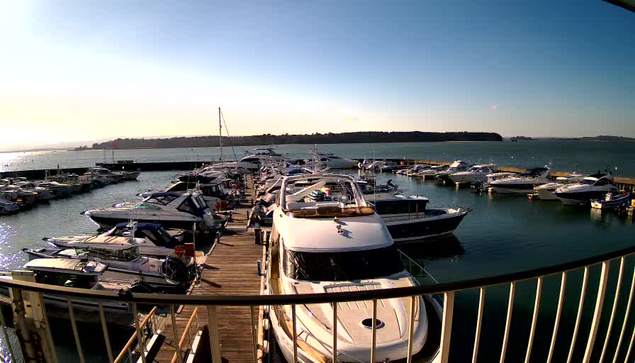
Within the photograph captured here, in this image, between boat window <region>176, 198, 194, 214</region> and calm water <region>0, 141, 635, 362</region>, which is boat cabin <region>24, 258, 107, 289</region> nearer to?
calm water <region>0, 141, 635, 362</region>

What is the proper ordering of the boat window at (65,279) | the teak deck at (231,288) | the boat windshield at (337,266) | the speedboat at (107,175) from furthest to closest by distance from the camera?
the speedboat at (107,175) < the boat window at (65,279) < the teak deck at (231,288) < the boat windshield at (337,266)

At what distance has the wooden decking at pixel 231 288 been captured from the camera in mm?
7480

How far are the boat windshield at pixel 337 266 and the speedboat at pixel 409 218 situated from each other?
443 inches

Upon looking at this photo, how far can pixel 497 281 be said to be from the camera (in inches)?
82.7

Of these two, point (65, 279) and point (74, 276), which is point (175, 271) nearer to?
point (74, 276)

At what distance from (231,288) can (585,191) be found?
99.7 feet

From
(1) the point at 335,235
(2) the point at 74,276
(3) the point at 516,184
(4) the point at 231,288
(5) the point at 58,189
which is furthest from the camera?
(5) the point at 58,189

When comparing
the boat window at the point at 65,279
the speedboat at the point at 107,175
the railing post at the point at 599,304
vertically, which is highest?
the railing post at the point at 599,304

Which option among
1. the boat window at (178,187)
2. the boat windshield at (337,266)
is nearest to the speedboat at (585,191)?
the boat windshield at (337,266)

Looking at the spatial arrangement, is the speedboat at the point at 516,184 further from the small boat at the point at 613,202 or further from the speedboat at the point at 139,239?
the speedboat at the point at 139,239

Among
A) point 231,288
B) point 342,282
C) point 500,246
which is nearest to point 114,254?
point 231,288

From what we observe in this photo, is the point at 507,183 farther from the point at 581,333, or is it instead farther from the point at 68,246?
the point at 68,246

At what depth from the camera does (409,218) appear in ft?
62.0

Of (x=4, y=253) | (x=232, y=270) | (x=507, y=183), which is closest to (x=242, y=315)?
(x=232, y=270)
